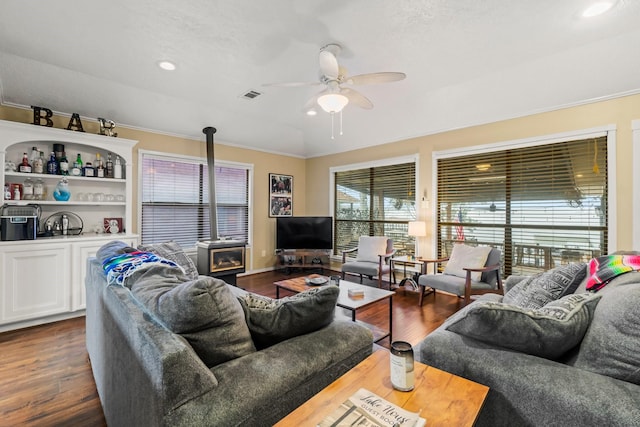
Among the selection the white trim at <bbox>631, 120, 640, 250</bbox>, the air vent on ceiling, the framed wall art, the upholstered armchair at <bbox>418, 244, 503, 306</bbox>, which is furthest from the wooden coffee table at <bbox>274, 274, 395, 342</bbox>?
the framed wall art

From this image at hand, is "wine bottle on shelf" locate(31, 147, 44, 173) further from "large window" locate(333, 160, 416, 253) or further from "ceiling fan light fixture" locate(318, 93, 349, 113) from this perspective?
"large window" locate(333, 160, 416, 253)

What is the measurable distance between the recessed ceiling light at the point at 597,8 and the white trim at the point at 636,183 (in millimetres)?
1489

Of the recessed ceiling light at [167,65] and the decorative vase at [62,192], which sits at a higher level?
the recessed ceiling light at [167,65]

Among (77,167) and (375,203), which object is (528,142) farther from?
(77,167)

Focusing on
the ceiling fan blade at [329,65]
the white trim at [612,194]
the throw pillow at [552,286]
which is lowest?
the throw pillow at [552,286]

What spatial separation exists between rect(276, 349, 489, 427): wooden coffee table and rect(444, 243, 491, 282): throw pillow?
300cm

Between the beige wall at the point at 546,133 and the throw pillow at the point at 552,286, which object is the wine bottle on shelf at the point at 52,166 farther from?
the throw pillow at the point at 552,286

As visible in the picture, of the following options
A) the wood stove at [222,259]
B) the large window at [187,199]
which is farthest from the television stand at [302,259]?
the wood stove at [222,259]

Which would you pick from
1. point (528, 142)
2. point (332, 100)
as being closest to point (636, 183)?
point (528, 142)

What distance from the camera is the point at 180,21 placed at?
2561mm

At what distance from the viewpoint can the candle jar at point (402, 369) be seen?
104cm

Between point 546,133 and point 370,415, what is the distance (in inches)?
169

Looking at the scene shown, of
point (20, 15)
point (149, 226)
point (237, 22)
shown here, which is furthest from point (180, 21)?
point (149, 226)

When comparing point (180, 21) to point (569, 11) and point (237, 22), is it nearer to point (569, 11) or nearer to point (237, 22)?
point (237, 22)
